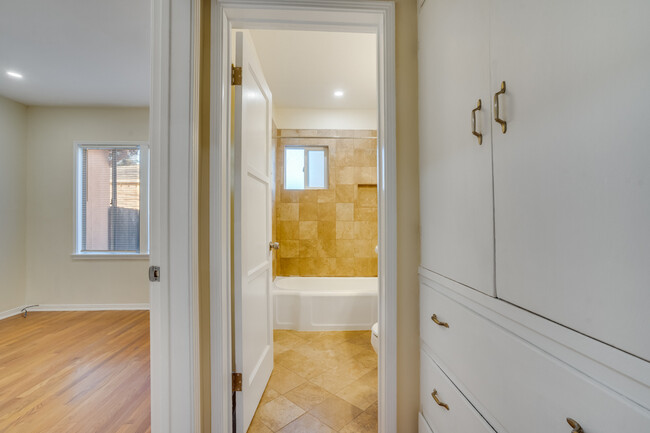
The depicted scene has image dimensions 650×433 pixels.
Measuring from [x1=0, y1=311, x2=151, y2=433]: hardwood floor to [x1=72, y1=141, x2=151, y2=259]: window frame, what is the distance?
0.76m

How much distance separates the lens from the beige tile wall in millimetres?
3518

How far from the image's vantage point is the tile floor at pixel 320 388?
4.85 feet

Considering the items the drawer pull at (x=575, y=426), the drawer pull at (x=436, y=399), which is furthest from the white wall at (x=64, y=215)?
the drawer pull at (x=575, y=426)

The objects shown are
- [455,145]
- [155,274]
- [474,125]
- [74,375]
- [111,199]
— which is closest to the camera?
[474,125]

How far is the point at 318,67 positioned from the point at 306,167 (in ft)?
4.32

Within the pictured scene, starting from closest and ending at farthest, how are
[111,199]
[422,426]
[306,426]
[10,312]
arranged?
[422,426] → [306,426] → [10,312] → [111,199]

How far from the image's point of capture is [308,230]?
3523 millimetres

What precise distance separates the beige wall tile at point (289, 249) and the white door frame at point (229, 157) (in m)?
2.24

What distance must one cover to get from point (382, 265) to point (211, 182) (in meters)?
0.84

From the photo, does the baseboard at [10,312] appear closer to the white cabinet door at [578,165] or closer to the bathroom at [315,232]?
the bathroom at [315,232]

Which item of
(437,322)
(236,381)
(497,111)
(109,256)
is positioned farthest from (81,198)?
(497,111)

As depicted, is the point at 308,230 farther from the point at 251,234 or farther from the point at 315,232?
the point at 251,234

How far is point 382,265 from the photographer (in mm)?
1236

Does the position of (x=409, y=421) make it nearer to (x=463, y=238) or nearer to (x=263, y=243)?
(x=463, y=238)
